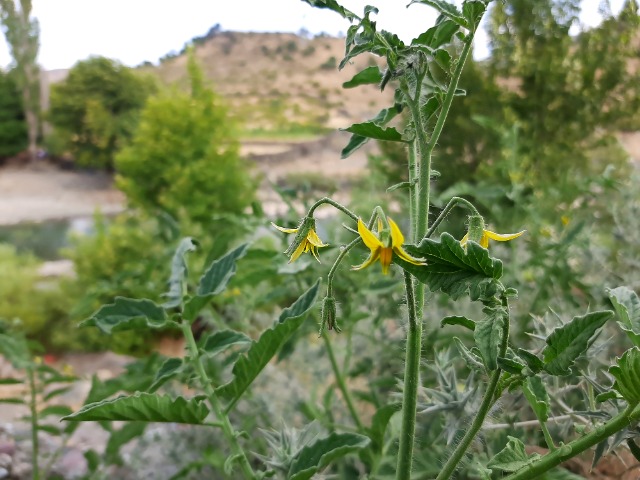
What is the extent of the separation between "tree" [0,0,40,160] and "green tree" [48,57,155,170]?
163 millimetres

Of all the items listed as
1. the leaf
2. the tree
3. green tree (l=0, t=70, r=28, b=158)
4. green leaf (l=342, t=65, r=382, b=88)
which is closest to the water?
green tree (l=0, t=70, r=28, b=158)

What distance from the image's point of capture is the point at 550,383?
42 cm

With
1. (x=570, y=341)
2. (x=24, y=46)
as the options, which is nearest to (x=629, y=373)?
(x=570, y=341)

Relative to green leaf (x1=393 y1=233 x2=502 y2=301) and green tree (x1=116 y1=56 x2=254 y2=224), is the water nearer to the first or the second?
green tree (x1=116 y1=56 x2=254 y2=224)

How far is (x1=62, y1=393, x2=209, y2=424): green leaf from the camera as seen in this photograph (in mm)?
245

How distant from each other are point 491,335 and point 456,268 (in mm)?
25

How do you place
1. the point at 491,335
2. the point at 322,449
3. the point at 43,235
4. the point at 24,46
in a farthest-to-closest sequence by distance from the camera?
1. the point at 43,235
2. the point at 24,46
3. the point at 322,449
4. the point at 491,335

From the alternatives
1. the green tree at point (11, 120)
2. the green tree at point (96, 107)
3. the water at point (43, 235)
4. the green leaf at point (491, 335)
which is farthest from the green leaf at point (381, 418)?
the green tree at point (11, 120)

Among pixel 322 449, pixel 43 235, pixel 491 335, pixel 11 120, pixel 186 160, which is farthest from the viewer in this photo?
pixel 11 120

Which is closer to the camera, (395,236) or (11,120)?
(395,236)

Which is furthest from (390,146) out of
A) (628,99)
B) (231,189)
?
(231,189)

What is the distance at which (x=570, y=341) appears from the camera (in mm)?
207

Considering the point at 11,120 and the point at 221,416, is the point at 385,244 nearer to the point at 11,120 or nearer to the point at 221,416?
the point at 221,416

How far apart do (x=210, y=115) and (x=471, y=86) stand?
4.71 feet
